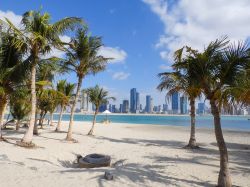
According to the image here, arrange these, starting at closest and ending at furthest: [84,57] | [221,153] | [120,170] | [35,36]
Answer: [221,153], [120,170], [35,36], [84,57]

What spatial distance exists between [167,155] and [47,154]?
5.55 metres

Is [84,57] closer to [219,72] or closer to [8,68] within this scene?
[8,68]

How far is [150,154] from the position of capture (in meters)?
13.8

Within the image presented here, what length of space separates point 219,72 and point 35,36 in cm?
895

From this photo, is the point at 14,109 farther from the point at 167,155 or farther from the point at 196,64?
the point at 196,64

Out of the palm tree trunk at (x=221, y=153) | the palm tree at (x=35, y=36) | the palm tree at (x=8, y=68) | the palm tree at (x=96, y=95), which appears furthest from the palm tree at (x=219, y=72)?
the palm tree at (x=96, y=95)

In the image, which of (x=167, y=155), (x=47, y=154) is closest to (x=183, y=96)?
(x=167, y=155)

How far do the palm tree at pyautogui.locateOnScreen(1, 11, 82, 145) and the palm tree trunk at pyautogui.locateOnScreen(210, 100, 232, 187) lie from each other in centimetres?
904

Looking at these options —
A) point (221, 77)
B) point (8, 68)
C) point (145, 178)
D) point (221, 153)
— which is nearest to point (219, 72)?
point (221, 77)

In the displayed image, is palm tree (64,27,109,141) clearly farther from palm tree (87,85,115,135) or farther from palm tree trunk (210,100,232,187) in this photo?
palm tree trunk (210,100,232,187)

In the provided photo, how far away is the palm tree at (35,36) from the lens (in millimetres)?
13805

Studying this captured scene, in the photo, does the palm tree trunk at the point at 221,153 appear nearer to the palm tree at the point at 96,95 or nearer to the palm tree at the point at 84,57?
the palm tree at the point at 84,57

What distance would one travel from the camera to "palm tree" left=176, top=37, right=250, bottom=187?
7.75 m

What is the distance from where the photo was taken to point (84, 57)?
58.9 feet
